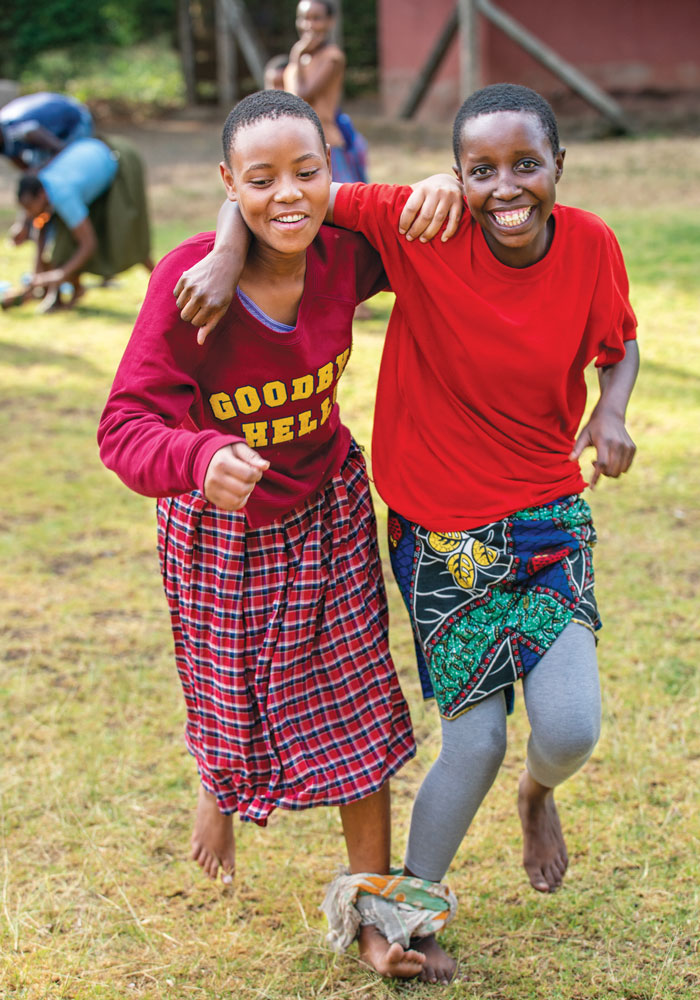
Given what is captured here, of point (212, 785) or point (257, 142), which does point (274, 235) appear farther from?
point (212, 785)

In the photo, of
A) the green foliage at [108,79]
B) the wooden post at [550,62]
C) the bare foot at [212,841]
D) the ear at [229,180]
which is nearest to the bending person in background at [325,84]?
the ear at [229,180]

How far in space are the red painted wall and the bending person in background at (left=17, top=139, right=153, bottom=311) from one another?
7.60m

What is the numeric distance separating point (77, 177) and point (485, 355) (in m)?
5.49

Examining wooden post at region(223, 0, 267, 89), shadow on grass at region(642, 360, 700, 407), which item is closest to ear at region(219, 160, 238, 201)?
shadow on grass at region(642, 360, 700, 407)

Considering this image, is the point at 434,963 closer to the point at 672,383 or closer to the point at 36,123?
the point at 672,383

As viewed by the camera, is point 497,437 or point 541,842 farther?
point 541,842

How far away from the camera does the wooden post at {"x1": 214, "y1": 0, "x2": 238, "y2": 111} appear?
1493 cm

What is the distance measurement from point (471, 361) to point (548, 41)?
42.9 ft

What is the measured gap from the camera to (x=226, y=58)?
15125mm

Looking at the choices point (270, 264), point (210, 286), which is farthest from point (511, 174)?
point (210, 286)

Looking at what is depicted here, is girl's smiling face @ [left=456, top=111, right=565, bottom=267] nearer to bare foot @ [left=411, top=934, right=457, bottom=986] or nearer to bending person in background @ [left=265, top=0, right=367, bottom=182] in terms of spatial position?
bare foot @ [left=411, top=934, right=457, bottom=986]

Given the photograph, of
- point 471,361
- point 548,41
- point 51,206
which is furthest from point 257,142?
point 548,41

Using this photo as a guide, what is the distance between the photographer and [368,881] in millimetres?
2119

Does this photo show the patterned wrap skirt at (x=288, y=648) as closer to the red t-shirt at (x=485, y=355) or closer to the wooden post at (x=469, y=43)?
the red t-shirt at (x=485, y=355)
